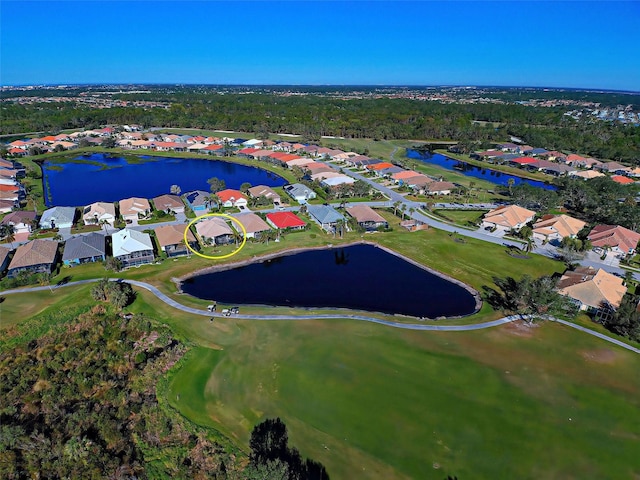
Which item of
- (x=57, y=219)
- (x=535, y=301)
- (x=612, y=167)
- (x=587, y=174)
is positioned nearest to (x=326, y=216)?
(x=535, y=301)

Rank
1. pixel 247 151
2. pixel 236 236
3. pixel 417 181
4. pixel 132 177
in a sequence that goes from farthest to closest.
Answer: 1. pixel 247 151
2. pixel 132 177
3. pixel 417 181
4. pixel 236 236

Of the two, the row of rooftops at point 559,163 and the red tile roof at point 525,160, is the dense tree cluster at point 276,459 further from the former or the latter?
the red tile roof at point 525,160

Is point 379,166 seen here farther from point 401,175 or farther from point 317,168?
point 317,168

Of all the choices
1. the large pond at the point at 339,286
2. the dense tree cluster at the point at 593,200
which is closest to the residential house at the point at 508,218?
the dense tree cluster at the point at 593,200

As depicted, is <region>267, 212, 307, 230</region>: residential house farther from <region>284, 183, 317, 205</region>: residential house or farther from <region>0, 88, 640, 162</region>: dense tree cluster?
<region>0, 88, 640, 162</region>: dense tree cluster

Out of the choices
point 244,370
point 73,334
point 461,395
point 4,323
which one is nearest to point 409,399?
point 461,395

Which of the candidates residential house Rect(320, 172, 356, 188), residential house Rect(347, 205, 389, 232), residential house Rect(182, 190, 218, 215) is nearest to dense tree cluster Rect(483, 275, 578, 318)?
residential house Rect(347, 205, 389, 232)
